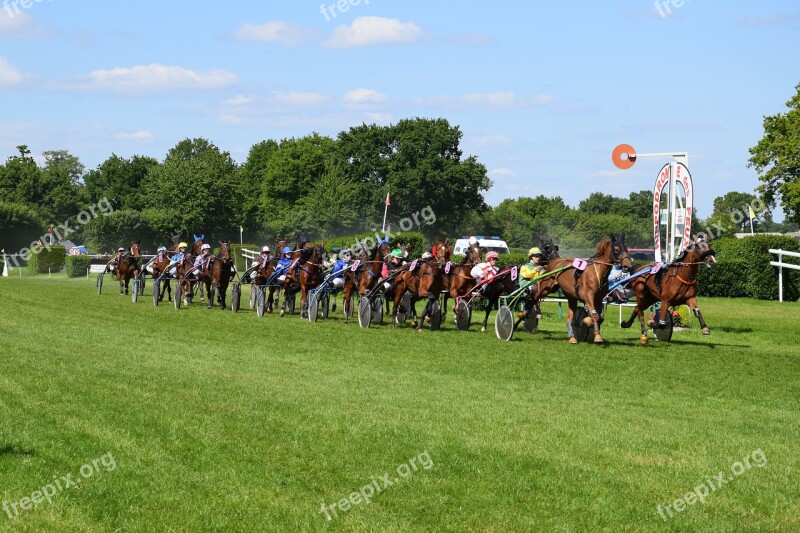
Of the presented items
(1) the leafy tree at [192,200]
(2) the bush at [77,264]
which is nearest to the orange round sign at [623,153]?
(2) the bush at [77,264]

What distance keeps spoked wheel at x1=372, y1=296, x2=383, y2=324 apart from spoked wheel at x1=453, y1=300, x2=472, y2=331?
78.6 inches

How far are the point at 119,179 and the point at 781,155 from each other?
68.7 meters

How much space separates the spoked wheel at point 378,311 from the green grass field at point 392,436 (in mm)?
5644

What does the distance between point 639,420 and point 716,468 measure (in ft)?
7.26

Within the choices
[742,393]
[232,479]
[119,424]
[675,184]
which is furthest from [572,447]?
[675,184]

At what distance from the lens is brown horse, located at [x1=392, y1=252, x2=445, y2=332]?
20.9 m

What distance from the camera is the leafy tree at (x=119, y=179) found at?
98.5 meters

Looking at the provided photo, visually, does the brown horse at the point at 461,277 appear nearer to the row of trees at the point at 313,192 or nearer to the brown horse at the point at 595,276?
the brown horse at the point at 595,276

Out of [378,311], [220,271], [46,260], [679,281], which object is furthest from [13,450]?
[46,260]

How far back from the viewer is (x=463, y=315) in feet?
70.0

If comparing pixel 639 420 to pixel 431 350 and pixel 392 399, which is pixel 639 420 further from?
pixel 431 350

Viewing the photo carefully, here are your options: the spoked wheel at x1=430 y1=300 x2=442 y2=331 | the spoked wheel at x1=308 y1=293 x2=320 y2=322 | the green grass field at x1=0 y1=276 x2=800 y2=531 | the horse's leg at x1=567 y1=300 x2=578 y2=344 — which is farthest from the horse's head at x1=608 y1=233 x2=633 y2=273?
the spoked wheel at x1=308 y1=293 x2=320 y2=322

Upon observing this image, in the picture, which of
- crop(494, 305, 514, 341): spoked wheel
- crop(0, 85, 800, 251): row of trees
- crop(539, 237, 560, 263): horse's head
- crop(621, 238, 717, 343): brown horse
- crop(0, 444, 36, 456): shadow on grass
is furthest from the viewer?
crop(0, 85, 800, 251): row of trees

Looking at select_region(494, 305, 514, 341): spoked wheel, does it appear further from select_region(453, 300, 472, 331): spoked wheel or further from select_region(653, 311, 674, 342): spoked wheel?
select_region(653, 311, 674, 342): spoked wheel
